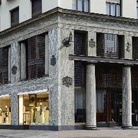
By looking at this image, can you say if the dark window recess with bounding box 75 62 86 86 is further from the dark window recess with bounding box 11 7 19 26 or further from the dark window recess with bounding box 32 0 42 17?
the dark window recess with bounding box 11 7 19 26

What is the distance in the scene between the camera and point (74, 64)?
34375 millimetres

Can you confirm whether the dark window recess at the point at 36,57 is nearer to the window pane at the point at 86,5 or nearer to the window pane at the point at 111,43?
the window pane at the point at 86,5

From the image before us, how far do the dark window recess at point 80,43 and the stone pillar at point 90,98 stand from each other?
1252 mm

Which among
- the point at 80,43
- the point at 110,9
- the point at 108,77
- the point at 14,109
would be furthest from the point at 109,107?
the point at 14,109

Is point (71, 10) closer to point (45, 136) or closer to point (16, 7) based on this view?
point (16, 7)

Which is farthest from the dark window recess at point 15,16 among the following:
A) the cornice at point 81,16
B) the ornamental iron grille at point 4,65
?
the ornamental iron grille at point 4,65

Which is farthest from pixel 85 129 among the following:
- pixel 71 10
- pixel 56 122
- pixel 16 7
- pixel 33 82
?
pixel 16 7

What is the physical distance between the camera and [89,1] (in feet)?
117

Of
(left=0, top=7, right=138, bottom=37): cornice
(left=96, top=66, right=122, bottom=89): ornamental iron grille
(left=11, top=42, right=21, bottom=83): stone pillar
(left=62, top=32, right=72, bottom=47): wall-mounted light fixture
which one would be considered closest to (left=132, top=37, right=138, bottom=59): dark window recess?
(left=0, top=7, right=138, bottom=37): cornice

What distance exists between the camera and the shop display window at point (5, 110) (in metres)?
40.6

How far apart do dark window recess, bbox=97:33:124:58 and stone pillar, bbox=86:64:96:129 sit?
1.60 m

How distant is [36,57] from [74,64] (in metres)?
3.72

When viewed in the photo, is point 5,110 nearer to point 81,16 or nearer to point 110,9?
point 81,16

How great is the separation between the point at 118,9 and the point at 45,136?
13685 mm
